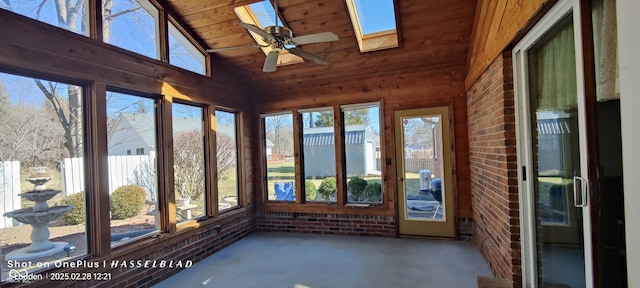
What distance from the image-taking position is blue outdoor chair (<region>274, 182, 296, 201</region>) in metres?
5.21

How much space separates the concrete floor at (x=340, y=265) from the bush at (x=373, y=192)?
2.00 ft

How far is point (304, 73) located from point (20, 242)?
3.65m

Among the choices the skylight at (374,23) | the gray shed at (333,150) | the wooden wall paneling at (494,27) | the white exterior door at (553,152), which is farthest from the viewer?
the gray shed at (333,150)

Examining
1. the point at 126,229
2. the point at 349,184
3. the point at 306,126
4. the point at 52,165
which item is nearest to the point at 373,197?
the point at 349,184

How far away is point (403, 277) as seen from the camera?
10.5 feet

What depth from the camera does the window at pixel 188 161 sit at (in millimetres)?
3854

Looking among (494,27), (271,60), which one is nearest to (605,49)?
(494,27)

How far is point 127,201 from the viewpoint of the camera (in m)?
3.22

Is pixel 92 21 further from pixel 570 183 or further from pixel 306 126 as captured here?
pixel 570 183

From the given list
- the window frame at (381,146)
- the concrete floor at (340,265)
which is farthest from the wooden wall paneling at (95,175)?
the window frame at (381,146)

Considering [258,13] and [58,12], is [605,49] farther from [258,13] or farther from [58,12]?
[58,12]

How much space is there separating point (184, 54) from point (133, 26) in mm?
729

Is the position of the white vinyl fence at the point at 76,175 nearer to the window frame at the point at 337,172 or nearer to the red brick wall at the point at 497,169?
the window frame at the point at 337,172

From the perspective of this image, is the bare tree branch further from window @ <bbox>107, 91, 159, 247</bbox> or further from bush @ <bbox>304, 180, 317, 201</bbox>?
bush @ <bbox>304, 180, 317, 201</bbox>
